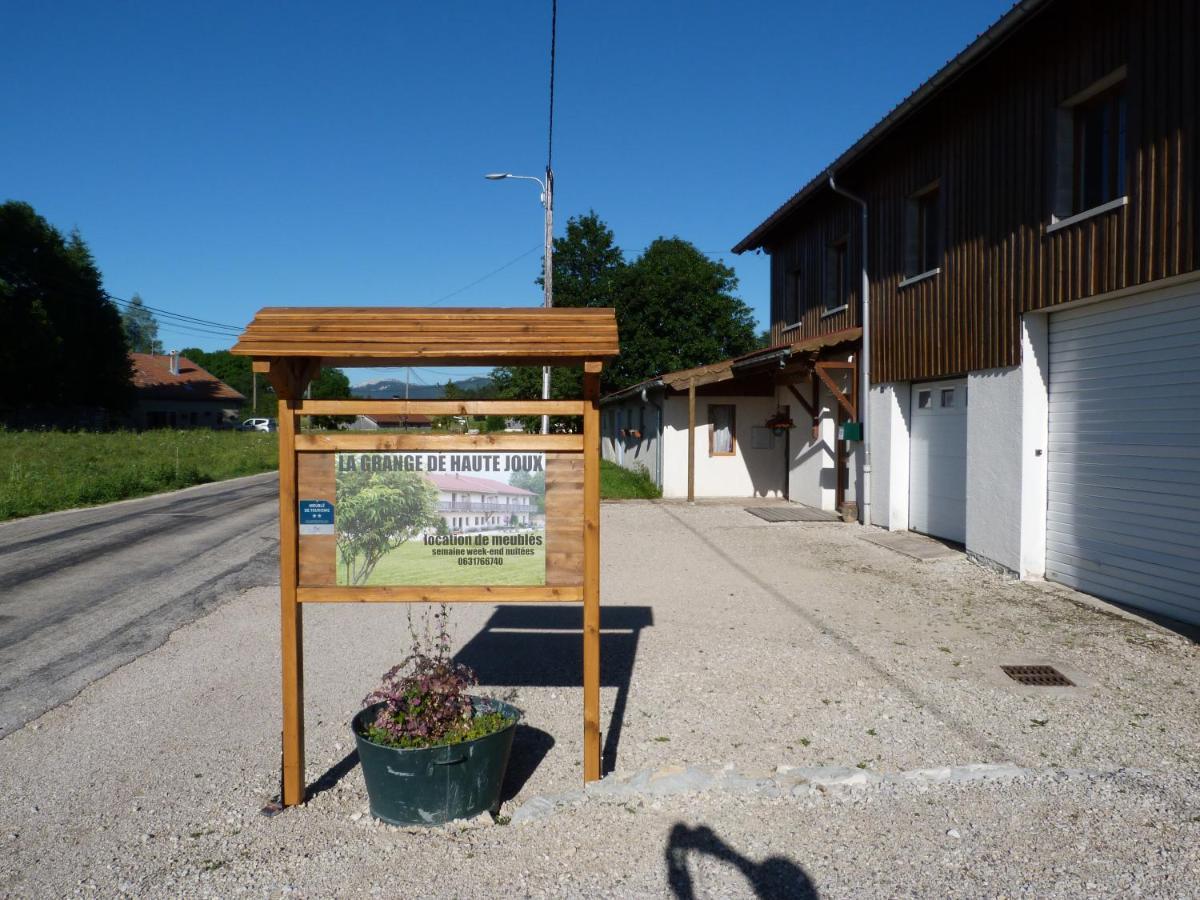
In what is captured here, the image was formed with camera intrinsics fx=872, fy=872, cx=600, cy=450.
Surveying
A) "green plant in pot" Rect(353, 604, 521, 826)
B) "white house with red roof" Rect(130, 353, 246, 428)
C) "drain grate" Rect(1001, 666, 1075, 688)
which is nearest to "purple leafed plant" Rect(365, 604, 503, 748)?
"green plant in pot" Rect(353, 604, 521, 826)

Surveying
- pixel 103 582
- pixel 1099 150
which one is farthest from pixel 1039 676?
pixel 103 582

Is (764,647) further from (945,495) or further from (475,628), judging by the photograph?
(945,495)

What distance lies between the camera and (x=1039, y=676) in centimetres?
596

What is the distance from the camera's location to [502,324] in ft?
13.6

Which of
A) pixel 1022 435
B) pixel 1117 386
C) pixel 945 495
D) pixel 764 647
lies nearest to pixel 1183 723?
pixel 764 647

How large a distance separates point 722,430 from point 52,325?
3461 cm

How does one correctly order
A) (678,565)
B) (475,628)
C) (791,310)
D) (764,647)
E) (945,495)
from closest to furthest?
(764,647) → (475,628) → (678,565) → (945,495) → (791,310)

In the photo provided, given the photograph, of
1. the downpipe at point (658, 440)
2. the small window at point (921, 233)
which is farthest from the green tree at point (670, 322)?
the small window at point (921, 233)

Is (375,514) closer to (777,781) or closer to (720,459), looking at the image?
(777,781)

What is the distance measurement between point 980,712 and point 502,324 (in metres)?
3.66

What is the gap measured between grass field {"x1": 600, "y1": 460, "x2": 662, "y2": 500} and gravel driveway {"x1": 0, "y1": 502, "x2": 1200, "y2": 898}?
12.1 metres

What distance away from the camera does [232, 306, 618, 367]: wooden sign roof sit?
13.1 feet

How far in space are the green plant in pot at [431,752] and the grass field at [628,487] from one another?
1530 centimetres

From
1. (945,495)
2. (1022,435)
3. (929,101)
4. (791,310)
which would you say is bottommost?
(945,495)
